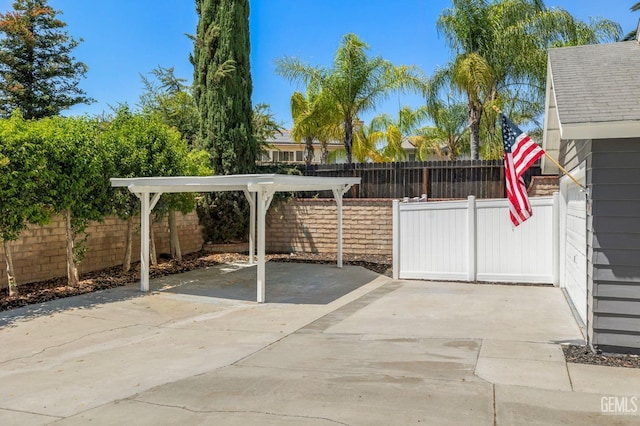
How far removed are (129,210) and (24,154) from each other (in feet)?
10.8

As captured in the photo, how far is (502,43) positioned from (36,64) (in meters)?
20.2

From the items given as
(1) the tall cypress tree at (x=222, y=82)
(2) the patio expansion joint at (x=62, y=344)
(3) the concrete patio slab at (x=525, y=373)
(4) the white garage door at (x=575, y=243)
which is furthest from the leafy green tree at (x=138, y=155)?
(3) the concrete patio slab at (x=525, y=373)

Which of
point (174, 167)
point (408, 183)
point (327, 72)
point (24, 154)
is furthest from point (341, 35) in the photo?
point (24, 154)

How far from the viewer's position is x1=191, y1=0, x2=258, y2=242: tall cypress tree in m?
15.1

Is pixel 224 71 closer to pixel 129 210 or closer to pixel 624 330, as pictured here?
pixel 129 210

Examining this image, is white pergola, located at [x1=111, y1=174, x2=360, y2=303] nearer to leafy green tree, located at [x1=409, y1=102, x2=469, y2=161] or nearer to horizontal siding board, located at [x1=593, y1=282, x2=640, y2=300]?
horizontal siding board, located at [x1=593, y1=282, x2=640, y2=300]

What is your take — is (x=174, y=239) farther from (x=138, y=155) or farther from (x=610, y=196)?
(x=610, y=196)

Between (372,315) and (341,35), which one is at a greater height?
(341,35)

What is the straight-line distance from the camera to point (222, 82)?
15.2 meters

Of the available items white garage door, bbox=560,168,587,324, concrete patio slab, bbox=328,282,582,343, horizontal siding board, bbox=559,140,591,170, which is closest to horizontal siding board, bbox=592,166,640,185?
horizontal siding board, bbox=559,140,591,170

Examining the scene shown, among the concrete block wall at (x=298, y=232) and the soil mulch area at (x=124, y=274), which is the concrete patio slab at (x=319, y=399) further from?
the concrete block wall at (x=298, y=232)

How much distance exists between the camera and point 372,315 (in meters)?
7.79

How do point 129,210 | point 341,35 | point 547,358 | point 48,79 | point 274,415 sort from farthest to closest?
point 48,79, point 341,35, point 129,210, point 547,358, point 274,415

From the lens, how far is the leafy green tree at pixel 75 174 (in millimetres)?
8945
